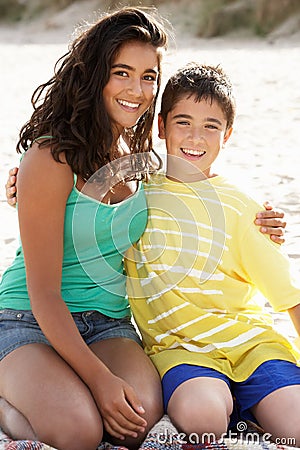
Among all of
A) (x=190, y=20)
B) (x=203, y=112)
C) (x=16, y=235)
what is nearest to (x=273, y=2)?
(x=190, y=20)

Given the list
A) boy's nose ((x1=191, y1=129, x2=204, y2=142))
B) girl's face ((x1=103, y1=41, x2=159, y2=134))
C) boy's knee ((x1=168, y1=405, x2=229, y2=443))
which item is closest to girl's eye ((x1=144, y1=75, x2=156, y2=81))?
girl's face ((x1=103, y1=41, x2=159, y2=134))

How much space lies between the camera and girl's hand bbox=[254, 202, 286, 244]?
261 centimetres

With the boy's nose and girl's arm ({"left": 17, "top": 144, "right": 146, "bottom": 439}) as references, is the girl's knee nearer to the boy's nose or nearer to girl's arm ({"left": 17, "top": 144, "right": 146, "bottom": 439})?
girl's arm ({"left": 17, "top": 144, "right": 146, "bottom": 439})

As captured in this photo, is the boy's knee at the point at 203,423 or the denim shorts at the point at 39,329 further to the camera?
the denim shorts at the point at 39,329

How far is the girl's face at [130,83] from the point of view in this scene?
2.68m

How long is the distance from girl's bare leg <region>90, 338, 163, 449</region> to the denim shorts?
0.04 meters

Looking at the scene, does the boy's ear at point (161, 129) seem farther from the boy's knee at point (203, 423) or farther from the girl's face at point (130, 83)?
the boy's knee at point (203, 423)

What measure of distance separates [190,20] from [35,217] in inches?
695

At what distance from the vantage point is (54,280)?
8.30 ft

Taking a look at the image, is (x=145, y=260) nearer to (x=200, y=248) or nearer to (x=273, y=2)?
(x=200, y=248)

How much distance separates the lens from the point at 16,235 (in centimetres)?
474

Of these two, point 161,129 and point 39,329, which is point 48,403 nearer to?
point 39,329

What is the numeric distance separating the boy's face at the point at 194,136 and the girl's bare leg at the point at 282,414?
2.47ft

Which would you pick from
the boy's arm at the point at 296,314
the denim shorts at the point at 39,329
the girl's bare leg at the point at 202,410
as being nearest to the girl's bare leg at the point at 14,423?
the denim shorts at the point at 39,329
